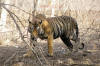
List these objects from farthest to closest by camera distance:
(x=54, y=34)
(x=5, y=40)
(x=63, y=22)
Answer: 1. (x=5, y=40)
2. (x=63, y=22)
3. (x=54, y=34)

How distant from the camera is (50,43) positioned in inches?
240

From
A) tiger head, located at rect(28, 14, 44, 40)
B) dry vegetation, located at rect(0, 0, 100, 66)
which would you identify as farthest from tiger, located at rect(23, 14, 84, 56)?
dry vegetation, located at rect(0, 0, 100, 66)

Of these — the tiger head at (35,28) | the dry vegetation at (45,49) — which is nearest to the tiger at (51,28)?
the tiger head at (35,28)

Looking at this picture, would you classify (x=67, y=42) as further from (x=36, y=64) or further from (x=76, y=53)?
(x=36, y=64)

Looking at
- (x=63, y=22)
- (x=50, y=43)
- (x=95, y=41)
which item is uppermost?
(x=63, y=22)

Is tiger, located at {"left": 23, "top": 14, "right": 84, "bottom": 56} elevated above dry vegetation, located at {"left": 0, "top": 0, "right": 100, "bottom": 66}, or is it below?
above

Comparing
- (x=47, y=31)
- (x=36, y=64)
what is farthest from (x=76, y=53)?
(x=36, y=64)

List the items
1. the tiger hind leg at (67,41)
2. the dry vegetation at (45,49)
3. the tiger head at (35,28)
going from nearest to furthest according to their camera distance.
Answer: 1. the dry vegetation at (45,49)
2. the tiger head at (35,28)
3. the tiger hind leg at (67,41)

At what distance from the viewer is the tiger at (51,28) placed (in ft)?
19.0

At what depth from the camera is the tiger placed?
19.0 ft

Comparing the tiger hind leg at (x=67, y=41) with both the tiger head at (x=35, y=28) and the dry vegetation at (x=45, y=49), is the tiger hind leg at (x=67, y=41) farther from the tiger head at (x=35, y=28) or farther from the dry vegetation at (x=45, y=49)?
the tiger head at (x=35, y=28)

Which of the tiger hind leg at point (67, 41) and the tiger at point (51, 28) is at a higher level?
the tiger at point (51, 28)

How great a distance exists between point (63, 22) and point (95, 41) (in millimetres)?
3313

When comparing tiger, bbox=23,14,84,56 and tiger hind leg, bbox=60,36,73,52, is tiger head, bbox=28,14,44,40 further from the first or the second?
tiger hind leg, bbox=60,36,73,52
